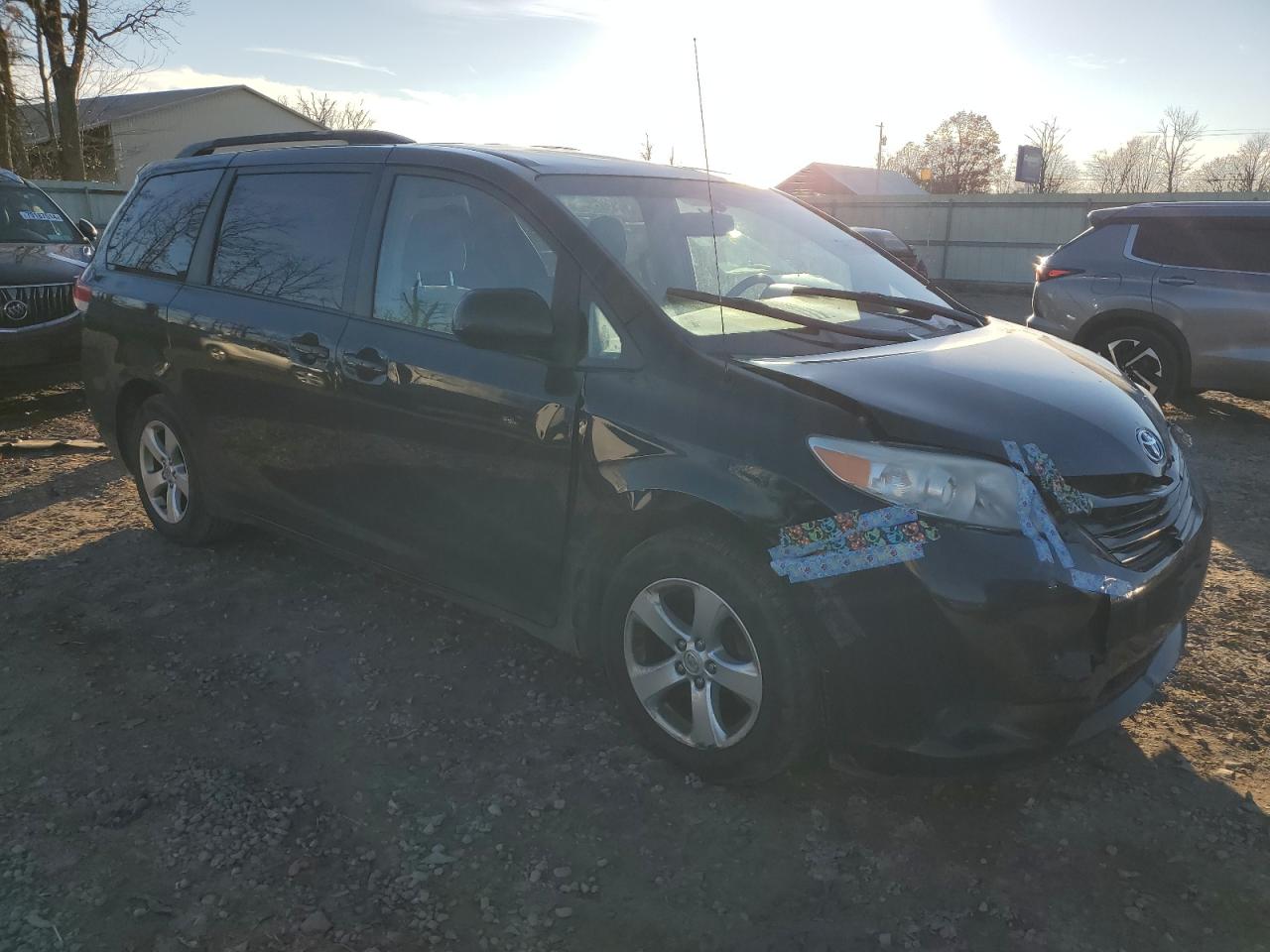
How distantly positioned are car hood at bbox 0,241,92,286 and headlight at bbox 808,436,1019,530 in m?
7.34

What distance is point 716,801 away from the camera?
282 cm

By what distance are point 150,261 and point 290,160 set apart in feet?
3.65

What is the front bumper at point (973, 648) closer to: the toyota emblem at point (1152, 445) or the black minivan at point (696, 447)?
the black minivan at point (696, 447)

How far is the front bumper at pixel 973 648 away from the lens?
2.33m

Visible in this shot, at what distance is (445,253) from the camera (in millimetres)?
3432

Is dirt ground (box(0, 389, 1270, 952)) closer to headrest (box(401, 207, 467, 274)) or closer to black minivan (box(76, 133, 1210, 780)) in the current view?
black minivan (box(76, 133, 1210, 780))

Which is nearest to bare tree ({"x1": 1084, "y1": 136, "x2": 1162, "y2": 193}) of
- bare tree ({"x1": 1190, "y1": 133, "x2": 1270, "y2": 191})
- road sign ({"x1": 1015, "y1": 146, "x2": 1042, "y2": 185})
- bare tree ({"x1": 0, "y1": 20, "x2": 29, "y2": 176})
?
bare tree ({"x1": 1190, "y1": 133, "x2": 1270, "y2": 191})

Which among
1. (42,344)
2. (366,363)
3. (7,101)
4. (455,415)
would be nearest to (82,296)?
(366,363)

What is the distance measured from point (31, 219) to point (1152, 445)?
9.84 metres

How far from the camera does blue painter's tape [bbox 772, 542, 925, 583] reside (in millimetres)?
2367

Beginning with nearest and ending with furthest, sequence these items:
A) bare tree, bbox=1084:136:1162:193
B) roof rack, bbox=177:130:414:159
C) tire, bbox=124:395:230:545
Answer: roof rack, bbox=177:130:414:159, tire, bbox=124:395:230:545, bare tree, bbox=1084:136:1162:193

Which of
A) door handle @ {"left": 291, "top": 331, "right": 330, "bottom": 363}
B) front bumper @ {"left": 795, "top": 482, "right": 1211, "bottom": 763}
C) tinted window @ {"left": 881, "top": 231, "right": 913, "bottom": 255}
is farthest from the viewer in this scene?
tinted window @ {"left": 881, "top": 231, "right": 913, "bottom": 255}

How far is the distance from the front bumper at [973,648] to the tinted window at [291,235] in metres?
2.33

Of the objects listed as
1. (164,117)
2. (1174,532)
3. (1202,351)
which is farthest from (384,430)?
(164,117)
